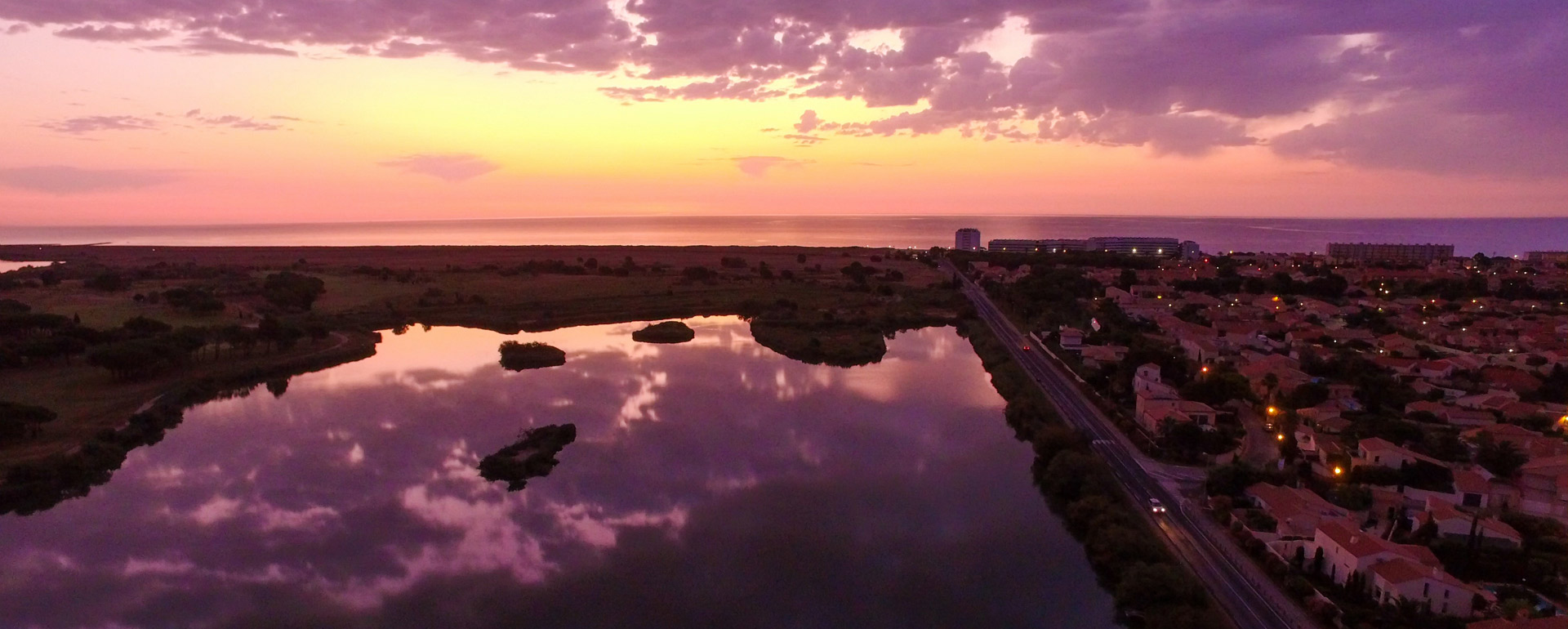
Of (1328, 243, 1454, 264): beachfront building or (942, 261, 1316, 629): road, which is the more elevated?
(1328, 243, 1454, 264): beachfront building

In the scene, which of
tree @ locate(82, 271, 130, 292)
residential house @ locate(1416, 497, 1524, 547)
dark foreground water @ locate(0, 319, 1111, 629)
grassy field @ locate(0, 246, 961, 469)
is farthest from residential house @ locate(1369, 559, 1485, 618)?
tree @ locate(82, 271, 130, 292)

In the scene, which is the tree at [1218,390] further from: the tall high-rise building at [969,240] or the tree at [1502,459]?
the tall high-rise building at [969,240]

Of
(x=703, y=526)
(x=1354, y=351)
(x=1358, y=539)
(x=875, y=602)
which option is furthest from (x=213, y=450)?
(x=1354, y=351)

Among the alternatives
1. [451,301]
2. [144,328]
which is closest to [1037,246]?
[451,301]

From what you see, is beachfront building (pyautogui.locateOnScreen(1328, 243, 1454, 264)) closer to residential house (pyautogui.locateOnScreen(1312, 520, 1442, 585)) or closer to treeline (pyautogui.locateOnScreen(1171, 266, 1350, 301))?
treeline (pyautogui.locateOnScreen(1171, 266, 1350, 301))

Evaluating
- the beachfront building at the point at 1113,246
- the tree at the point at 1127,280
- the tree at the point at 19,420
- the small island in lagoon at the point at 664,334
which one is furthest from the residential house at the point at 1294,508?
the beachfront building at the point at 1113,246
